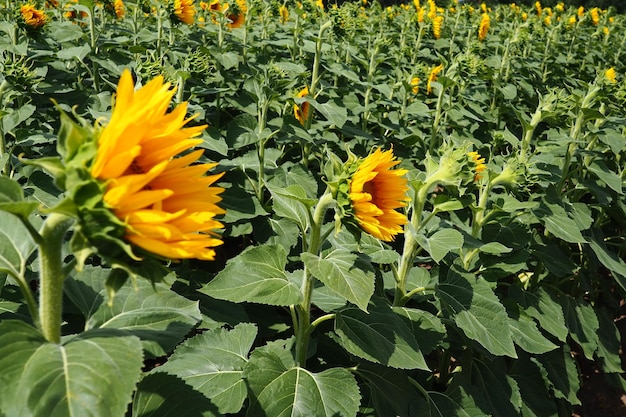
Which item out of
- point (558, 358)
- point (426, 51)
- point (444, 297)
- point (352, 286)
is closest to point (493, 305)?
point (444, 297)

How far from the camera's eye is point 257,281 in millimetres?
1520

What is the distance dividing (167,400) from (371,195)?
69 cm

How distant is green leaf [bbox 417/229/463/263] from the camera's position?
1.80 metres

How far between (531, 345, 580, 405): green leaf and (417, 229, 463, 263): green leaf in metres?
1.37

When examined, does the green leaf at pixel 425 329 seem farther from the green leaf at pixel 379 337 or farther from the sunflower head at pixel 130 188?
the sunflower head at pixel 130 188

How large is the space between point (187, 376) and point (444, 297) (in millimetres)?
939

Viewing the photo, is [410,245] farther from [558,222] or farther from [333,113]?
[333,113]

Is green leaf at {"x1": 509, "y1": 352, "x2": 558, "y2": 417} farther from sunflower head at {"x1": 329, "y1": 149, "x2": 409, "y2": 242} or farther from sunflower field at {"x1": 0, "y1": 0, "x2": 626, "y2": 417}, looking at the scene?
sunflower head at {"x1": 329, "y1": 149, "x2": 409, "y2": 242}

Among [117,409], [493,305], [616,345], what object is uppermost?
[117,409]

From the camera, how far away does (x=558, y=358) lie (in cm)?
302

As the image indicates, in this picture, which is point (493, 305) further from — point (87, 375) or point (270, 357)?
point (87, 375)

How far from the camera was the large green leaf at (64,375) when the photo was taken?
76cm

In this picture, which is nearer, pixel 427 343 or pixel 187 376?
pixel 187 376

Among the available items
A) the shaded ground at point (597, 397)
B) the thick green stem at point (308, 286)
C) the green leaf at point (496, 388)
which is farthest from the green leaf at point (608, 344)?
the thick green stem at point (308, 286)
